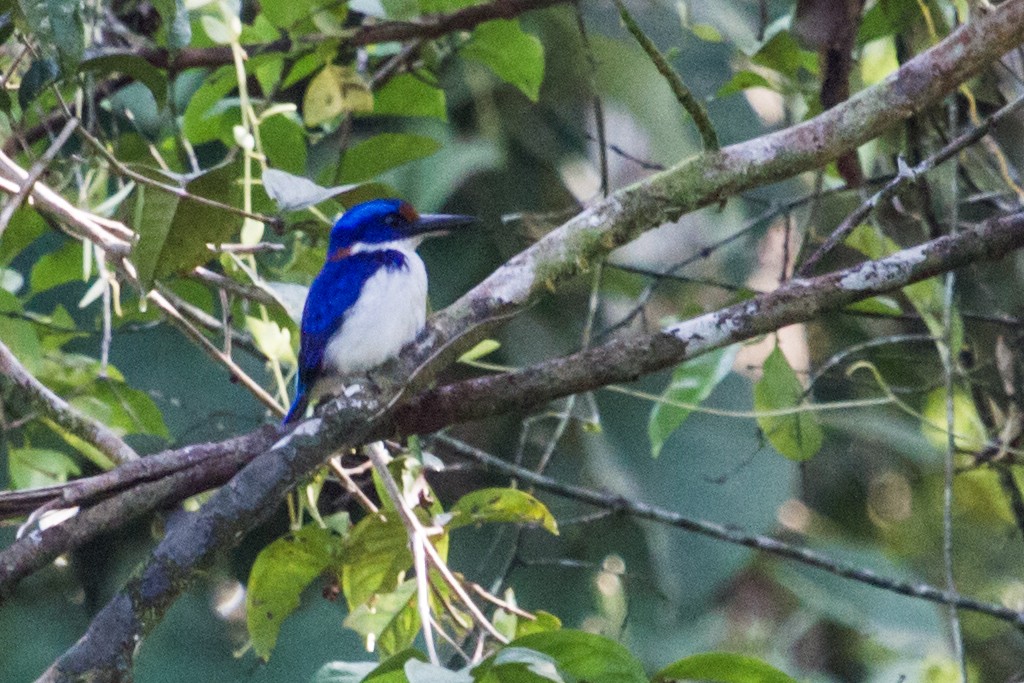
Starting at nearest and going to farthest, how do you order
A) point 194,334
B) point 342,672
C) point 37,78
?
point 342,672 → point 37,78 → point 194,334

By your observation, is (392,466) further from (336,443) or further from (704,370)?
(704,370)

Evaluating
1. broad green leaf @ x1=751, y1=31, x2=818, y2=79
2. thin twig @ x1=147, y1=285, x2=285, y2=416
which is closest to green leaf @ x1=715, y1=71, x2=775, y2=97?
broad green leaf @ x1=751, y1=31, x2=818, y2=79

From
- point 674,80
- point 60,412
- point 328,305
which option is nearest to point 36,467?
point 60,412

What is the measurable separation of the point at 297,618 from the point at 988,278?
8.21 ft

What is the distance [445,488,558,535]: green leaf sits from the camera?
99.1 inches

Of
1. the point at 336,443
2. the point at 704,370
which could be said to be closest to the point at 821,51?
the point at 704,370

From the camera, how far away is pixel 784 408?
9.50 ft

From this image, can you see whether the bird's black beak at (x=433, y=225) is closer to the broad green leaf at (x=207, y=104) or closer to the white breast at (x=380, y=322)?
the white breast at (x=380, y=322)

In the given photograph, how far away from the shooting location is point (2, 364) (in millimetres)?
2379

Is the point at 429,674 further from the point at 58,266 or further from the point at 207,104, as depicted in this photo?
the point at 207,104

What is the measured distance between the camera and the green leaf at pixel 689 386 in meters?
2.92

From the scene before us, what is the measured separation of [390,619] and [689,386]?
37.4 inches

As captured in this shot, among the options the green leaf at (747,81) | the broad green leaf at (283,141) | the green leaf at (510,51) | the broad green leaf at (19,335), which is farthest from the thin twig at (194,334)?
the green leaf at (747,81)

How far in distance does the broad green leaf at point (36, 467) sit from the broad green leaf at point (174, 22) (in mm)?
1176
